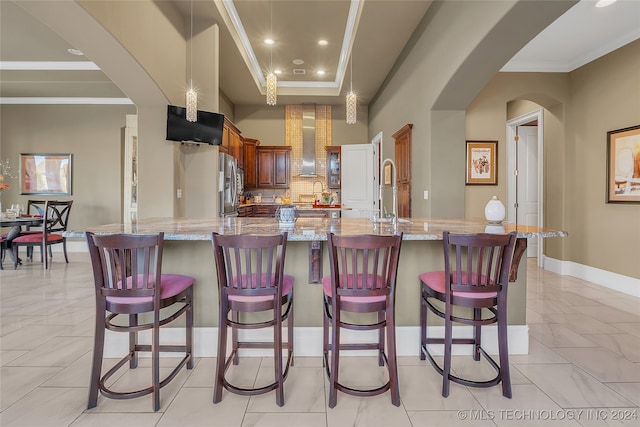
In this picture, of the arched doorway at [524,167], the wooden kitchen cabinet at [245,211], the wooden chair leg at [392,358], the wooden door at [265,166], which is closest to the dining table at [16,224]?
the wooden kitchen cabinet at [245,211]

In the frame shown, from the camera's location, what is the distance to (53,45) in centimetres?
458

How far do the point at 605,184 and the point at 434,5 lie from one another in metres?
3.19

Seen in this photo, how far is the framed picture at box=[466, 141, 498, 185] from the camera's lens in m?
4.95

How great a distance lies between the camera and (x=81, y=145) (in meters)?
6.88

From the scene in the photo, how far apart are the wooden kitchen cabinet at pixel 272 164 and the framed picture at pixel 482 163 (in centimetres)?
412

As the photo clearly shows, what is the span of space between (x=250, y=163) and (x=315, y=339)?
18.8 feet

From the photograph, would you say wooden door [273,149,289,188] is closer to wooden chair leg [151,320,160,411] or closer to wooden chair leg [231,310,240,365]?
wooden chair leg [231,310,240,365]

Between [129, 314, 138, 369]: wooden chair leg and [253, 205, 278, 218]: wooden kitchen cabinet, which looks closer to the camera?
[129, 314, 138, 369]: wooden chair leg

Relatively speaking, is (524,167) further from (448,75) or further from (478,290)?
(478,290)

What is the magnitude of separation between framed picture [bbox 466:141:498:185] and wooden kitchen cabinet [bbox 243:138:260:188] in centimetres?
460

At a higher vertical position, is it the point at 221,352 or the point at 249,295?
the point at 249,295

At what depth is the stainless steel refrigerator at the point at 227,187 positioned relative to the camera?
4687 mm

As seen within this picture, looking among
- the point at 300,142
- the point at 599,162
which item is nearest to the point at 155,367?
the point at 599,162

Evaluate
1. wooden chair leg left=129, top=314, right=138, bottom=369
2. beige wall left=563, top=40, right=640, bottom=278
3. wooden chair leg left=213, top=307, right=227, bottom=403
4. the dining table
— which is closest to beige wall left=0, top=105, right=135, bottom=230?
the dining table
